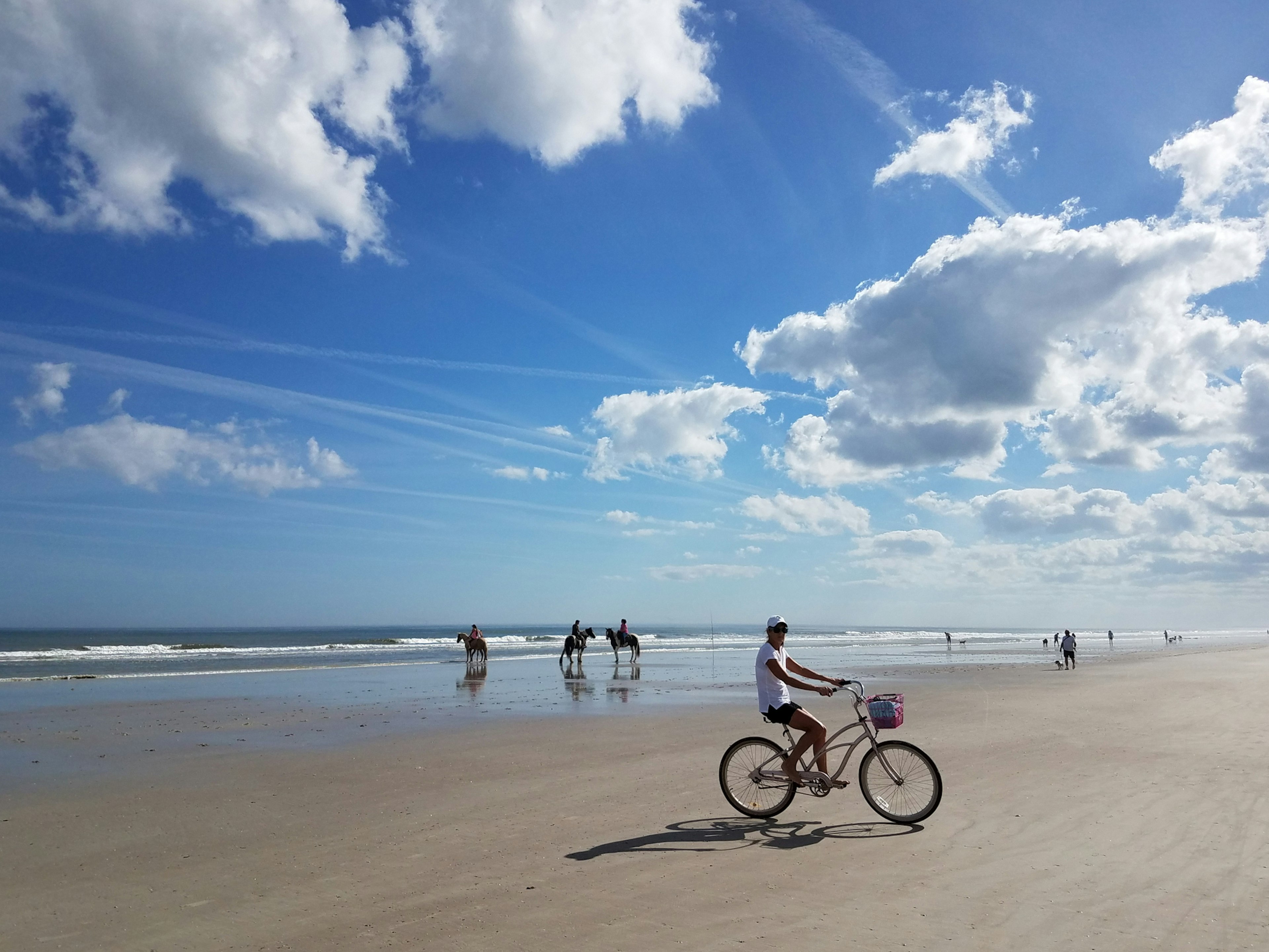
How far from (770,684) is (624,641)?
3366cm

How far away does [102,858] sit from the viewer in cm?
754

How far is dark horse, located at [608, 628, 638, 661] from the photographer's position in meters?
40.7

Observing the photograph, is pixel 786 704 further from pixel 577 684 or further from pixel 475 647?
pixel 475 647

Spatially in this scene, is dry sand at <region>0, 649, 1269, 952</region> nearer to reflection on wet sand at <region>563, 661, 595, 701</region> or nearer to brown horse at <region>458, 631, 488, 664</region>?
reflection on wet sand at <region>563, 661, 595, 701</region>

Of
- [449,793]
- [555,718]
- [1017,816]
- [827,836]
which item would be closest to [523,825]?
[449,793]

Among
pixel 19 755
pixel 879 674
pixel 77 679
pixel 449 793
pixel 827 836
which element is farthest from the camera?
pixel 879 674

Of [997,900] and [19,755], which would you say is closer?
[997,900]

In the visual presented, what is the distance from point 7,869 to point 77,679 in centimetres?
2577

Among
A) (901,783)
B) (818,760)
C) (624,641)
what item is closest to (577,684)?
(624,641)

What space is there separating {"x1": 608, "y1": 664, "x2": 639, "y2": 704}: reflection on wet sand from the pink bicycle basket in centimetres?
1340

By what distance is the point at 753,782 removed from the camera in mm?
8688

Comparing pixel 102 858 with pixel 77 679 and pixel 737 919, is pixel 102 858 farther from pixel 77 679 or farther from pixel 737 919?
pixel 77 679

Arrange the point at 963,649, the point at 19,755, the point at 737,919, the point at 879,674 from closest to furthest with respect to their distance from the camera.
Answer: the point at 737,919
the point at 19,755
the point at 879,674
the point at 963,649

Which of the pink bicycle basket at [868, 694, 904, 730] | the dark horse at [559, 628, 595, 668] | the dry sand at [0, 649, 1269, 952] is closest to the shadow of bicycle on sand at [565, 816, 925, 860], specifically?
the dry sand at [0, 649, 1269, 952]
